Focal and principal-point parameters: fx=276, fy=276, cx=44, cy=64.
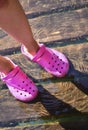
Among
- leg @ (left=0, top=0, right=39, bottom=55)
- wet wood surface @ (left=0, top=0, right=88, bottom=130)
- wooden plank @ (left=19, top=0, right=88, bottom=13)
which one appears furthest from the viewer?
wooden plank @ (left=19, top=0, right=88, bottom=13)

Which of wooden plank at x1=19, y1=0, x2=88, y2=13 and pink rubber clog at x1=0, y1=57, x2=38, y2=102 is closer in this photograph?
pink rubber clog at x1=0, y1=57, x2=38, y2=102

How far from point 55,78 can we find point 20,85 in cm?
20

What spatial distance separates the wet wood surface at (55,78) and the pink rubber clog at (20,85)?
37 mm

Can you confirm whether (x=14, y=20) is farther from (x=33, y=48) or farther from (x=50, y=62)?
(x=50, y=62)

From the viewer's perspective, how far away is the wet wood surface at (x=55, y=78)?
4.70ft

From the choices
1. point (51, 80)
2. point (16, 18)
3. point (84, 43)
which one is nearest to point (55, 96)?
point (51, 80)

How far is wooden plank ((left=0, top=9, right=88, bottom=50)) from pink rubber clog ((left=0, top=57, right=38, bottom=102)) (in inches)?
11.8

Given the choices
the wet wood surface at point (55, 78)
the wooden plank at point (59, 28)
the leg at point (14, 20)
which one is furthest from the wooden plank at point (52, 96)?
the leg at point (14, 20)

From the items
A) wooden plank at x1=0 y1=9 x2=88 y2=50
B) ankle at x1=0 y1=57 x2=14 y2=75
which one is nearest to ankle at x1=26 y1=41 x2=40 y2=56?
ankle at x1=0 y1=57 x2=14 y2=75

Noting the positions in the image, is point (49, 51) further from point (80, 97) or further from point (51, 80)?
point (80, 97)

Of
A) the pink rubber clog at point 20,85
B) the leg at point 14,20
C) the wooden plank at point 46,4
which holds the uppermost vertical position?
the leg at point 14,20

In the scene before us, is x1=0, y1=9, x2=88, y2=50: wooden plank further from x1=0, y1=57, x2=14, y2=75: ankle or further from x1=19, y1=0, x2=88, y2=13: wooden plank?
x1=0, y1=57, x2=14, y2=75: ankle

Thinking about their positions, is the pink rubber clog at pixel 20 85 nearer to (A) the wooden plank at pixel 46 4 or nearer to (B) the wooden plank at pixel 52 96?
(B) the wooden plank at pixel 52 96

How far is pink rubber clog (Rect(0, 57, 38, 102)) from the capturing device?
4.95 feet
